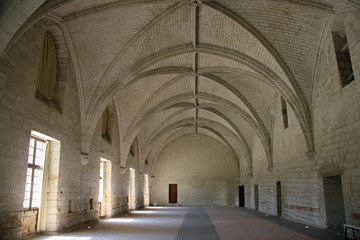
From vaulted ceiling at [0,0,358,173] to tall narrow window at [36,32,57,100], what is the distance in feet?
1.67

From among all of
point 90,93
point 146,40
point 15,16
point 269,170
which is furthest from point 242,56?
A: point 15,16

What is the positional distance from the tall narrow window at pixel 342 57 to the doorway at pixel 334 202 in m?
2.82

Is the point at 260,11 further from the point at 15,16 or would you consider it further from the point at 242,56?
the point at 15,16

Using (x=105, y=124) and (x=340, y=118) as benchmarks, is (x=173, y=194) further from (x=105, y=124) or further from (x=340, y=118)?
(x=340, y=118)

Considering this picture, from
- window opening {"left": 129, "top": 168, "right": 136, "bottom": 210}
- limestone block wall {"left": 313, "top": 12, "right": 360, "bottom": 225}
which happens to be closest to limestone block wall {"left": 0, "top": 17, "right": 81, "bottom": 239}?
limestone block wall {"left": 313, "top": 12, "right": 360, "bottom": 225}

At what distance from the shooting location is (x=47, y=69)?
7.80m

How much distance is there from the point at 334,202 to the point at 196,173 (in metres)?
16.3

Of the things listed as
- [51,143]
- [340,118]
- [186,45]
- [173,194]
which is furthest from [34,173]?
[173,194]

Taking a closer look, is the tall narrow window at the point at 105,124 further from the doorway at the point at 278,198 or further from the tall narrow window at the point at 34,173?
the doorway at the point at 278,198

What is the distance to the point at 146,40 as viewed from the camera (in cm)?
927

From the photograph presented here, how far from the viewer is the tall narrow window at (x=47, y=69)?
747 cm

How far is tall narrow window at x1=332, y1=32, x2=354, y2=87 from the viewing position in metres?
7.41

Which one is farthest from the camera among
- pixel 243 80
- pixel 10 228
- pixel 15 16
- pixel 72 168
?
pixel 243 80

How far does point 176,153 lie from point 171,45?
15.7 metres
